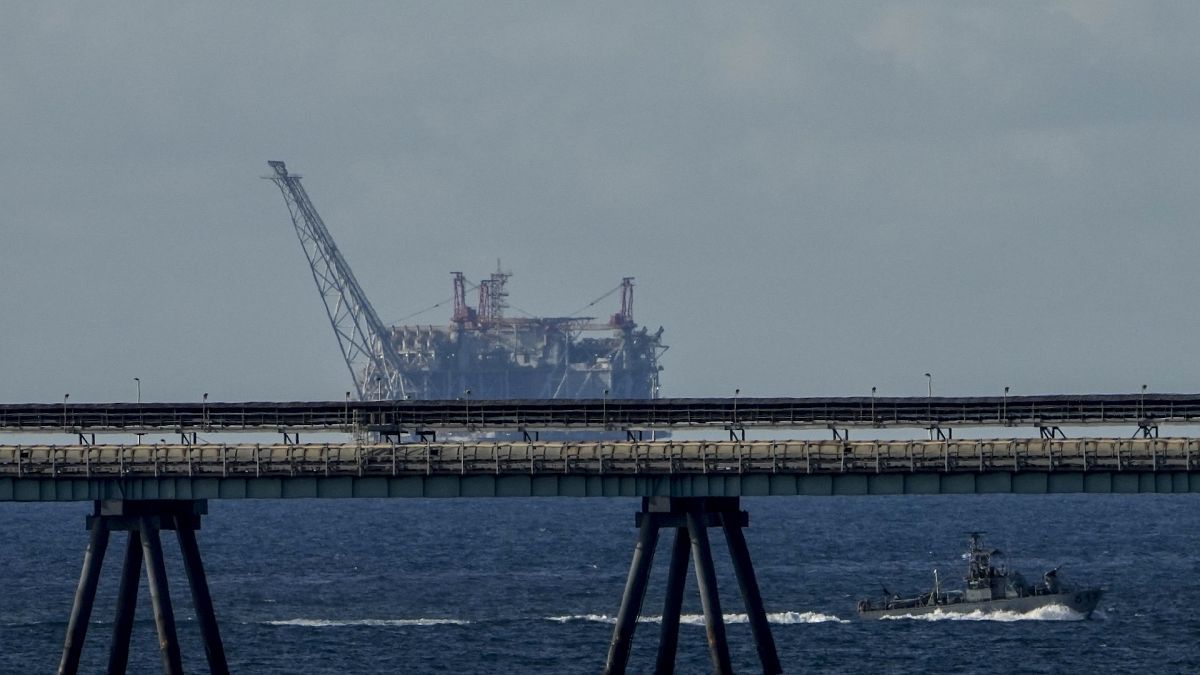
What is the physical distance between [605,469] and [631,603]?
5026 millimetres

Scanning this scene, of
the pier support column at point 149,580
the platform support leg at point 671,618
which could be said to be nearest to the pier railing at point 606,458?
the pier support column at point 149,580

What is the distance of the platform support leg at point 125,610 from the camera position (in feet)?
286

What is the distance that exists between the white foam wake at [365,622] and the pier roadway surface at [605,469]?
38417 mm

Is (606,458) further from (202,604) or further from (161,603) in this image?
(161,603)

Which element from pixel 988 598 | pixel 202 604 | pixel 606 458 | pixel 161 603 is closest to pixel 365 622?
pixel 988 598

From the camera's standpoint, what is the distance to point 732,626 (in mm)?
122875

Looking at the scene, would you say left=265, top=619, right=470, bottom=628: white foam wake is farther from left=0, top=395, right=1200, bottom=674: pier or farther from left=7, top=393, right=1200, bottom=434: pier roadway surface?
left=0, top=395, right=1200, bottom=674: pier

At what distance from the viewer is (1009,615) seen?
5074 inches

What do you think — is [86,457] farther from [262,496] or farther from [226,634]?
[226,634]

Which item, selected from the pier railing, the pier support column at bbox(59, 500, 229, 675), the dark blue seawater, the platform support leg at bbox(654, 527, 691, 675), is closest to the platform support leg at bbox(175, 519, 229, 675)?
the pier support column at bbox(59, 500, 229, 675)

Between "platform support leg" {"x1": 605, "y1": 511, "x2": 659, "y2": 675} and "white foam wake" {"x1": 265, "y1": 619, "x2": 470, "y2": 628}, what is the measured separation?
41944mm

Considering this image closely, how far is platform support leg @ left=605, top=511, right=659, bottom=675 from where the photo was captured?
3282 inches

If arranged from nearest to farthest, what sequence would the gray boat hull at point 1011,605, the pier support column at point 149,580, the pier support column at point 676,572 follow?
the pier support column at point 676,572
the pier support column at point 149,580
the gray boat hull at point 1011,605

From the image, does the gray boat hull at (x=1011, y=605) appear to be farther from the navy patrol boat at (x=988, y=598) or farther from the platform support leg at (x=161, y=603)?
the platform support leg at (x=161, y=603)
